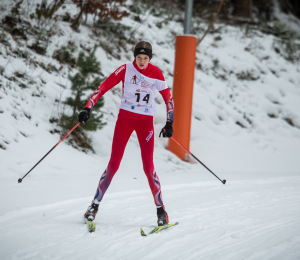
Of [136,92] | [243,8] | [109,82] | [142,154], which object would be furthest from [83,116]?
[243,8]

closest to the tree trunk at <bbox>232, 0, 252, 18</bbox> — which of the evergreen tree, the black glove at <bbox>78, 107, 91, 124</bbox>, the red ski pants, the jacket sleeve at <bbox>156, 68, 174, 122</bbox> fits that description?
the evergreen tree

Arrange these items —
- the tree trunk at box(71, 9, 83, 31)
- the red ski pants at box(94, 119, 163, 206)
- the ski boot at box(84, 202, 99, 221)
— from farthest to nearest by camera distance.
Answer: the tree trunk at box(71, 9, 83, 31) → the red ski pants at box(94, 119, 163, 206) → the ski boot at box(84, 202, 99, 221)

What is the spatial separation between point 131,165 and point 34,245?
3809mm

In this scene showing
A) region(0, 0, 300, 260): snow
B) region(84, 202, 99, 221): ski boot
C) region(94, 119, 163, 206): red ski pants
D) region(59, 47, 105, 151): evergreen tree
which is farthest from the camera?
region(59, 47, 105, 151): evergreen tree

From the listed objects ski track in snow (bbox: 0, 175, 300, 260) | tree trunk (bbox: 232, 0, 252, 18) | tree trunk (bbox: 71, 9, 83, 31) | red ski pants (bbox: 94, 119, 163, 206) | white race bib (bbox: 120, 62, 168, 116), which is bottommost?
ski track in snow (bbox: 0, 175, 300, 260)

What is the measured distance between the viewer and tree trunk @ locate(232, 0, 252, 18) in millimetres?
14320

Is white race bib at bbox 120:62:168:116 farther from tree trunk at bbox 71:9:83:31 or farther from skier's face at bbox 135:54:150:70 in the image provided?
tree trunk at bbox 71:9:83:31

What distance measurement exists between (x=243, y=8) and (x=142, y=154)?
13458 mm

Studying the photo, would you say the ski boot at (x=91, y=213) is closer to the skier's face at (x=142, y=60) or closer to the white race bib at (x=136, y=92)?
the white race bib at (x=136, y=92)

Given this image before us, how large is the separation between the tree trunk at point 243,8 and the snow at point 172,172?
9.23 feet

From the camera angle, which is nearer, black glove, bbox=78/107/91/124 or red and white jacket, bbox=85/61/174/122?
black glove, bbox=78/107/91/124

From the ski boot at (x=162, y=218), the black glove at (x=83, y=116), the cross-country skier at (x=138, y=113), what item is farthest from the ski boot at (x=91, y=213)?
the black glove at (x=83, y=116)

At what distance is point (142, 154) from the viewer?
342 centimetres

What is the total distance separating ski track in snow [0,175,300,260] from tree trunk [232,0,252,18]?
11927mm
